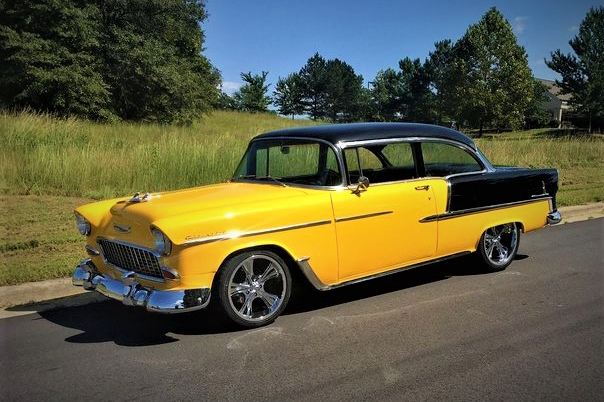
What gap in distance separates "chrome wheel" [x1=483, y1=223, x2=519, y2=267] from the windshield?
220 centimetres

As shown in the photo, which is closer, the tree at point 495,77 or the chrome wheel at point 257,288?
the chrome wheel at point 257,288

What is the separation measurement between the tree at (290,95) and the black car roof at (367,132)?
91.0 meters

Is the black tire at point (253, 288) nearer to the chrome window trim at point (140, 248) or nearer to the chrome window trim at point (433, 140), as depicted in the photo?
the chrome window trim at point (140, 248)

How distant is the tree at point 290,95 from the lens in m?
95.9

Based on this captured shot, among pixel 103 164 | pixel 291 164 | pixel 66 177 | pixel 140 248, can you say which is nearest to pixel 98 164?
pixel 103 164

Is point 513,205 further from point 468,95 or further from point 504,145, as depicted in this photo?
point 468,95

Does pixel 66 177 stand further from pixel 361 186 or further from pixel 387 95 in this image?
pixel 387 95

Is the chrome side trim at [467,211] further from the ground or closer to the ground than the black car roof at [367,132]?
closer to the ground

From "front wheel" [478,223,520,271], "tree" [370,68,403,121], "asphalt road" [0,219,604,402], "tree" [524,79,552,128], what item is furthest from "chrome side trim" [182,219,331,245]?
"tree" [370,68,403,121]

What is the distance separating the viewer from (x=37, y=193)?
9.87 metres

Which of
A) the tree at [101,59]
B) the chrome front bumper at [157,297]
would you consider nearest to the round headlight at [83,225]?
the chrome front bumper at [157,297]

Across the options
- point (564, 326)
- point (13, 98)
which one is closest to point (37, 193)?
point (564, 326)

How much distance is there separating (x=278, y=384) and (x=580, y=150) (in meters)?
19.6

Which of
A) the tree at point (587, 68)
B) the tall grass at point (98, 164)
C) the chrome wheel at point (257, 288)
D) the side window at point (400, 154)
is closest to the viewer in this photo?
the chrome wheel at point (257, 288)
